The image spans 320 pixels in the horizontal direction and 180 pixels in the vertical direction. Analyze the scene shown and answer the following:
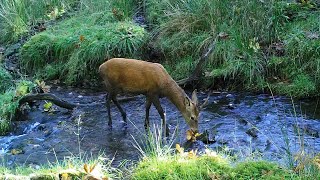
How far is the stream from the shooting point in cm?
663

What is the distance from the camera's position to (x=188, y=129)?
7.55m

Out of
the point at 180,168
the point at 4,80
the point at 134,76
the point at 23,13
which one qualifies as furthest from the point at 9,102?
the point at 23,13

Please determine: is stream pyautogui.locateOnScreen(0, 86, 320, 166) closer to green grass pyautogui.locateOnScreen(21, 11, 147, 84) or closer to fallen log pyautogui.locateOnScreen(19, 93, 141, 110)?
fallen log pyautogui.locateOnScreen(19, 93, 141, 110)

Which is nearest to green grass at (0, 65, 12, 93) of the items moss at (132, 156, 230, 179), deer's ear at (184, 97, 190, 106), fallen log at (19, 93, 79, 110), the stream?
the stream

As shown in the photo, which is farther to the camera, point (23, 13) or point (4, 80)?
point (23, 13)

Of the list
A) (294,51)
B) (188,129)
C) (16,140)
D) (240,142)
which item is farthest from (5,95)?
(294,51)

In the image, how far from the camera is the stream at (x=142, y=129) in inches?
261

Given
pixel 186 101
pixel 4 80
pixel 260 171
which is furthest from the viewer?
pixel 4 80

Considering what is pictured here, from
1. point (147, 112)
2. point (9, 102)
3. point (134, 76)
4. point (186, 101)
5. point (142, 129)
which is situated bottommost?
point (142, 129)

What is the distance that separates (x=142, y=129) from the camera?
7758 mm

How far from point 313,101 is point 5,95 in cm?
512

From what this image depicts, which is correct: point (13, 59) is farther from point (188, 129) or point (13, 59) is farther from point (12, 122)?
point (188, 129)

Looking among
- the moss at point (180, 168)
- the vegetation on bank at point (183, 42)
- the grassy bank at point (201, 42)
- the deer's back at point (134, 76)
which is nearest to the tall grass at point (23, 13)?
the vegetation on bank at point (183, 42)

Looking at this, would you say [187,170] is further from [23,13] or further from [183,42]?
[23,13]
